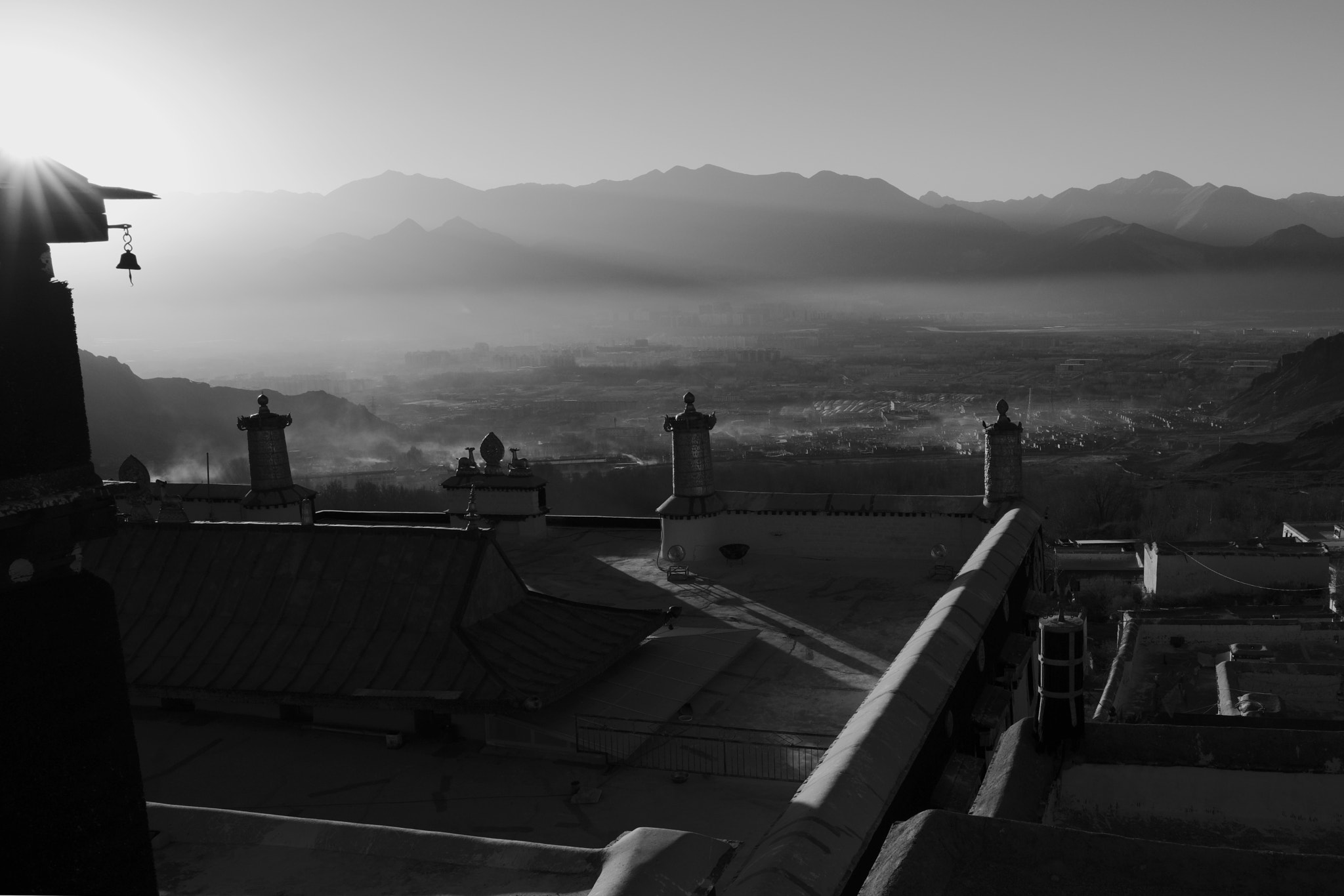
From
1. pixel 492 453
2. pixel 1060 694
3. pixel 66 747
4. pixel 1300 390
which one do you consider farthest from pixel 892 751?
pixel 1300 390

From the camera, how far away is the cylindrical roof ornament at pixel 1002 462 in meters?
15.9

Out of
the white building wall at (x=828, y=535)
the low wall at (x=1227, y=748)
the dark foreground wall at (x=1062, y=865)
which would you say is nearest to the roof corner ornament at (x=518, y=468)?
the white building wall at (x=828, y=535)

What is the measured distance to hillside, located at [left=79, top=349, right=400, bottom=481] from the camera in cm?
8450

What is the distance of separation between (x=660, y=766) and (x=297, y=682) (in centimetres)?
369

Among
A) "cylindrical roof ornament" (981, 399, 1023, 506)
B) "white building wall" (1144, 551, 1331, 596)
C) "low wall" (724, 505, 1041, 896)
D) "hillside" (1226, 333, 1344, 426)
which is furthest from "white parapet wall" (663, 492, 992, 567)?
"hillside" (1226, 333, 1344, 426)

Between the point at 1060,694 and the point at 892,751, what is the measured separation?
110 cm

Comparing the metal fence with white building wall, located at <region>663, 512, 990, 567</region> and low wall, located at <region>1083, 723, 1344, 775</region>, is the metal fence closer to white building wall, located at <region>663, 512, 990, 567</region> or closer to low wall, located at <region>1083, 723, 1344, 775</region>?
low wall, located at <region>1083, 723, 1344, 775</region>

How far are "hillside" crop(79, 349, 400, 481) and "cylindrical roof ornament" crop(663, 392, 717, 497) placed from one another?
64.6 metres

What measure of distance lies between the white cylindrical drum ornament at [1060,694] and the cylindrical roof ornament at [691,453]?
381 inches

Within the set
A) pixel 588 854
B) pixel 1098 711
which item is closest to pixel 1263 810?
pixel 588 854

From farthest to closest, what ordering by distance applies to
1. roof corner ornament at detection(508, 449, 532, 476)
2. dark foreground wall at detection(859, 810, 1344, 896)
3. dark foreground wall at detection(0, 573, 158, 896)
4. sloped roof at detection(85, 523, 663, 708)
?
roof corner ornament at detection(508, 449, 532, 476)
sloped roof at detection(85, 523, 663, 708)
dark foreground wall at detection(0, 573, 158, 896)
dark foreground wall at detection(859, 810, 1344, 896)

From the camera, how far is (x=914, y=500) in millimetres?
A: 16562

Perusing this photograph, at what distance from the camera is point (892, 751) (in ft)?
22.3

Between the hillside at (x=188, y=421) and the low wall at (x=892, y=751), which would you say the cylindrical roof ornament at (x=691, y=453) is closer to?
the low wall at (x=892, y=751)
